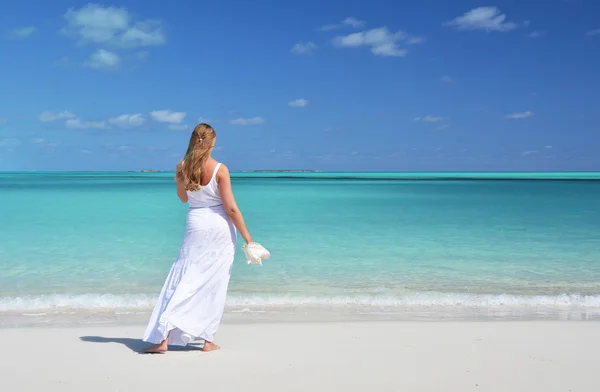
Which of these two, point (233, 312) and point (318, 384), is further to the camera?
point (233, 312)

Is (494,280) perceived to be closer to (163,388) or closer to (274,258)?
(274,258)

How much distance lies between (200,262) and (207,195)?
53 centimetres

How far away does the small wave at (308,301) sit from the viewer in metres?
7.37

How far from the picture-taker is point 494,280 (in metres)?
9.73

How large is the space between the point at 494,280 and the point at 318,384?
6509mm

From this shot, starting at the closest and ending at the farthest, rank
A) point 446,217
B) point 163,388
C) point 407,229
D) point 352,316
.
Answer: point 163,388
point 352,316
point 407,229
point 446,217

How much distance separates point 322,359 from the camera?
459cm

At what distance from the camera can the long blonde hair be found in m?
4.37

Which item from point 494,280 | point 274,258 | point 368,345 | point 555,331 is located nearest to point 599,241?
point 494,280

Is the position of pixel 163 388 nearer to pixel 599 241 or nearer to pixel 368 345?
pixel 368 345

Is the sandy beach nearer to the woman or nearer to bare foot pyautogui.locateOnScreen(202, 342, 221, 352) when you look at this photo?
bare foot pyautogui.locateOnScreen(202, 342, 221, 352)

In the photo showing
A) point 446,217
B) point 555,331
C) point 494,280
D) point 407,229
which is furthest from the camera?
point 446,217

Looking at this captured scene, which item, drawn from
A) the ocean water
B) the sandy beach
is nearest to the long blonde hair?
the sandy beach

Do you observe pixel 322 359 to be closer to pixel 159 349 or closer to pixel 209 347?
pixel 209 347
